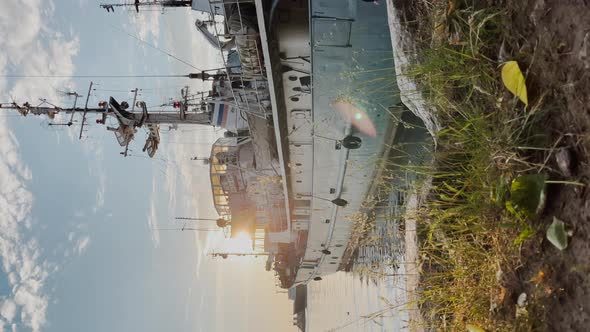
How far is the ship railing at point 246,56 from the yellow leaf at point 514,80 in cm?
448

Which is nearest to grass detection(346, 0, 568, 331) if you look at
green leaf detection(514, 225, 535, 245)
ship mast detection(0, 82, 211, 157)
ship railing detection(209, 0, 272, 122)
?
green leaf detection(514, 225, 535, 245)

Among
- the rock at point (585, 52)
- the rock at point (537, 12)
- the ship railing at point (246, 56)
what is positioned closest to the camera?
the rock at point (585, 52)

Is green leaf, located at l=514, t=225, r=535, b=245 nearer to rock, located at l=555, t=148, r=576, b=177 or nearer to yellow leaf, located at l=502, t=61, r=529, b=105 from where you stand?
rock, located at l=555, t=148, r=576, b=177

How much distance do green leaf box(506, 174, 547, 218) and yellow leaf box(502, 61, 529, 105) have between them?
36cm

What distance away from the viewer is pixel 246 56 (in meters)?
6.58

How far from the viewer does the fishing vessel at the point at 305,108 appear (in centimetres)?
504

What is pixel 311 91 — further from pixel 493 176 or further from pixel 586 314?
pixel 586 314

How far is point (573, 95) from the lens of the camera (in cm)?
162

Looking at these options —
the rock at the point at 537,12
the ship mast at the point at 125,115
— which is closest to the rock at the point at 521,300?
the rock at the point at 537,12

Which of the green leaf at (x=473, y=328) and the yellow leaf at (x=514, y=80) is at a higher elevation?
the yellow leaf at (x=514, y=80)

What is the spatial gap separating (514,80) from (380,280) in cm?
660

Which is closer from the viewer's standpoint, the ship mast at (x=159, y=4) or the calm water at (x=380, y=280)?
the calm water at (x=380, y=280)

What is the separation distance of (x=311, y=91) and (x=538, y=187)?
4466 millimetres

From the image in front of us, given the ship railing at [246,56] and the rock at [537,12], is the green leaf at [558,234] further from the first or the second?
the ship railing at [246,56]
